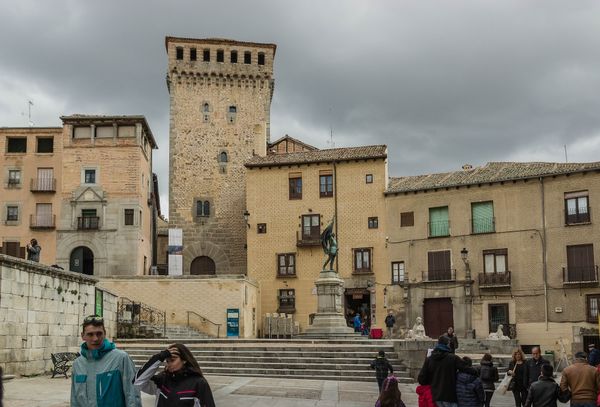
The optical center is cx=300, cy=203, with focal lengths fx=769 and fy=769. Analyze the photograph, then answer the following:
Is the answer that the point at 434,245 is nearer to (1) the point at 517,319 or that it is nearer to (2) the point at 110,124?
(1) the point at 517,319

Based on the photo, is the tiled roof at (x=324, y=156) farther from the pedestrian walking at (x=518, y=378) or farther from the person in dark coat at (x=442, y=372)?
the person in dark coat at (x=442, y=372)

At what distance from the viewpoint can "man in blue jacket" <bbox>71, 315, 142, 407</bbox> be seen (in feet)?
20.5

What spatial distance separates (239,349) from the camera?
24109mm

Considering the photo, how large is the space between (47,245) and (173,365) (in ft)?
135

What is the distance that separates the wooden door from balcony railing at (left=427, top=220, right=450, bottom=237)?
3.64m

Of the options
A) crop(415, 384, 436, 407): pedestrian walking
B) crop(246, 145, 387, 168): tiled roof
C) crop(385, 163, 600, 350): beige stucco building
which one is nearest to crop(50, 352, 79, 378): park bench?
crop(415, 384, 436, 407): pedestrian walking

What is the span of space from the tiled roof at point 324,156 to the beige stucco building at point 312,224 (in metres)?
0.06

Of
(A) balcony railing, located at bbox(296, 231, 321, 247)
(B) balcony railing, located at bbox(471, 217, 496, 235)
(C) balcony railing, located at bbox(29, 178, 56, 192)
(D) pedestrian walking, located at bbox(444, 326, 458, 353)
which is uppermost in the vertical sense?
(C) balcony railing, located at bbox(29, 178, 56, 192)

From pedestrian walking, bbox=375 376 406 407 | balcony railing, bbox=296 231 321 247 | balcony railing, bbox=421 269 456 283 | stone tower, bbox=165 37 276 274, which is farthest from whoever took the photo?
stone tower, bbox=165 37 276 274

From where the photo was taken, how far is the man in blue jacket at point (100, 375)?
6.23 metres

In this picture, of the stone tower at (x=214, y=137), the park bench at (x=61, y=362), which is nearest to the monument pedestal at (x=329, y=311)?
the park bench at (x=61, y=362)

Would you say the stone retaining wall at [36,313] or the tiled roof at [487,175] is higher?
the tiled roof at [487,175]

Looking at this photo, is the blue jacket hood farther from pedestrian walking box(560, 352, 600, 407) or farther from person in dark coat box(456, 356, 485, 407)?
pedestrian walking box(560, 352, 600, 407)

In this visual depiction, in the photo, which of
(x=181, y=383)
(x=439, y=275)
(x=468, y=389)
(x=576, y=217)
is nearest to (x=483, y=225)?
(x=439, y=275)
